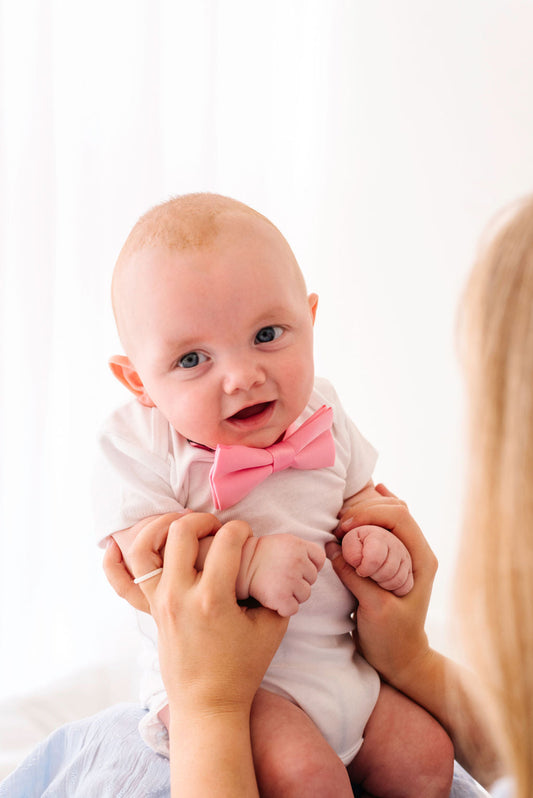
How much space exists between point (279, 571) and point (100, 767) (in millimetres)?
403

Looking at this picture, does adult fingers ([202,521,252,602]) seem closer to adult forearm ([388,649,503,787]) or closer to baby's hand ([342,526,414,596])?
baby's hand ([342,526,414,596])

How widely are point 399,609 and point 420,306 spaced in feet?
4.56

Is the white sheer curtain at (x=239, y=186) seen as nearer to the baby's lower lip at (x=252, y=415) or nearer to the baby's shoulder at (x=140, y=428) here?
the baby's shoulder at (x=140, y=428)

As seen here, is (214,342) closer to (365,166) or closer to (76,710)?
(76,710)

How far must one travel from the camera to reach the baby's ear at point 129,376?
1108 millimetres

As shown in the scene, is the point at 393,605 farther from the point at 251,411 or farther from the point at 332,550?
the point at 251,411

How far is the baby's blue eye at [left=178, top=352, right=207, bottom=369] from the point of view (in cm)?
102

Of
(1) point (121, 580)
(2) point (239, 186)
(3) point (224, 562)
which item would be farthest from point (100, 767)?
(2) point (239, 186)

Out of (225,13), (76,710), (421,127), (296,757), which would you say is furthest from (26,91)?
(296,757)

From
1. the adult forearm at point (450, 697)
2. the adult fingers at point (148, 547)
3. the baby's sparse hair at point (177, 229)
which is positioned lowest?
the adult forearm at point (450, 697)

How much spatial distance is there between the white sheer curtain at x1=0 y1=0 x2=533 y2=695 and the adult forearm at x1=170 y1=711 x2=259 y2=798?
94 centimetres

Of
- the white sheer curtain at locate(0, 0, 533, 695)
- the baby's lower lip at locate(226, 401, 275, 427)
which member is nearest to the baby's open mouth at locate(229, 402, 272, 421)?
the baby's lower lip at locate(226, 401, 275, 427)

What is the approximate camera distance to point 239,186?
2.21 m

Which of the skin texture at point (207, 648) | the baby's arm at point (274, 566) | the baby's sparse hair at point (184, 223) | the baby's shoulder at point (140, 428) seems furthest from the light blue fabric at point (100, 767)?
the baby's sparse hair at point (184, 223)
